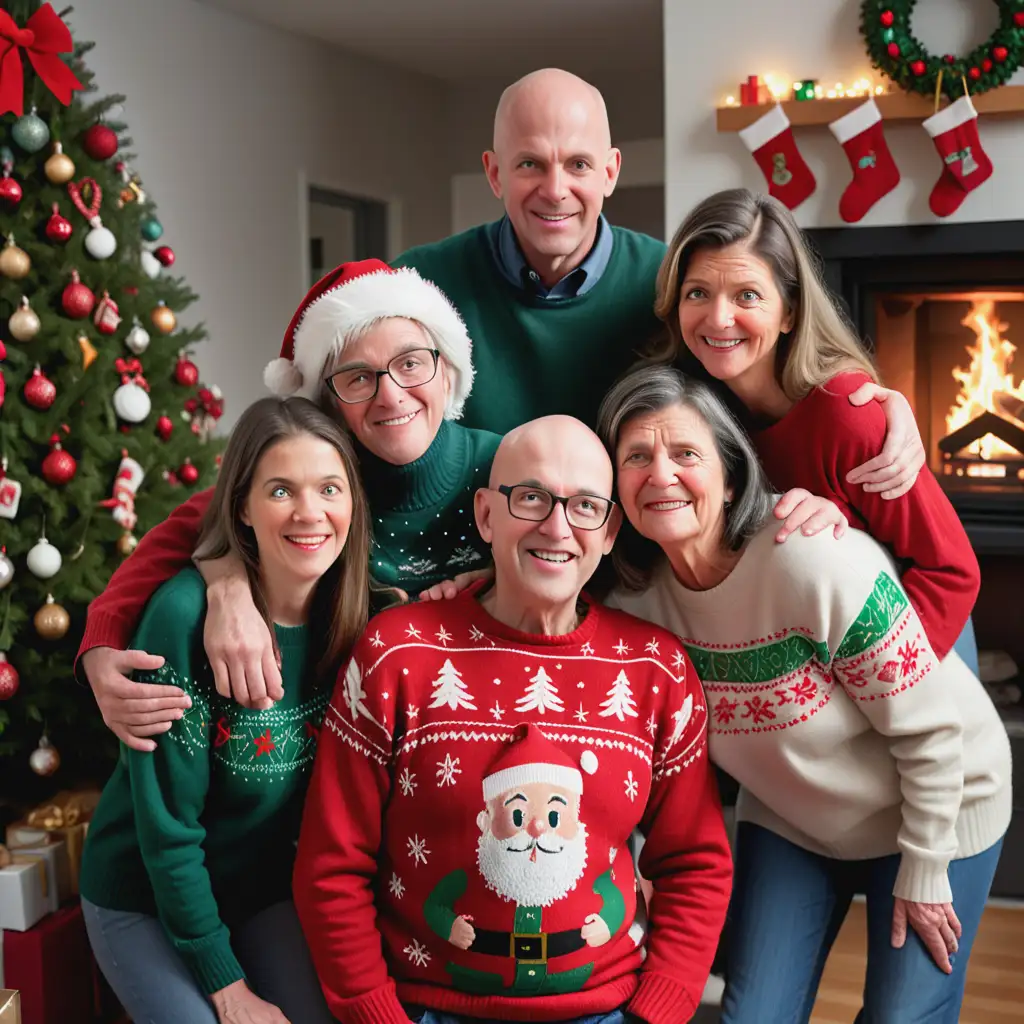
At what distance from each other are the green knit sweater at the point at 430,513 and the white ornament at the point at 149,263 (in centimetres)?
151

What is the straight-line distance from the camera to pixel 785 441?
5.63 feet

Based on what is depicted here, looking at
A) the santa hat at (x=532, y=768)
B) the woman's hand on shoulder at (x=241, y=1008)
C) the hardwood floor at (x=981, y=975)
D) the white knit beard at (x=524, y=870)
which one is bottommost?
the hardwood floor at (x=981, y=975)

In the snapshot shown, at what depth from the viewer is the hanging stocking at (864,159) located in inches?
127

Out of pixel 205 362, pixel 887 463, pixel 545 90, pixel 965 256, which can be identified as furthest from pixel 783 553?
pixel 205 362

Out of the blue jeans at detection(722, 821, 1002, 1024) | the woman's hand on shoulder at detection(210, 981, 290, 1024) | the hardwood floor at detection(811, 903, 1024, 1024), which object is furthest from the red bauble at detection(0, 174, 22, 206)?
the hardwood floor at detection(811, 903, 1024, 1024)

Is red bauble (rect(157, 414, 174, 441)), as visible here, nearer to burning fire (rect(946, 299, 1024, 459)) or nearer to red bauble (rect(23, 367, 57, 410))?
red bauble (rect(23, 367, 57, 410))

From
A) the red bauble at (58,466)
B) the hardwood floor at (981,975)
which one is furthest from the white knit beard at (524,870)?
the red bauble at (58,466)

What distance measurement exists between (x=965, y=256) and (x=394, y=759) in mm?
2640

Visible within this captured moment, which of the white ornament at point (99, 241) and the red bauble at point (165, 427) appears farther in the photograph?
the red bauble at point (165, 427)

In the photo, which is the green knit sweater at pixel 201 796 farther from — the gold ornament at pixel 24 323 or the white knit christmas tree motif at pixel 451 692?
the gold ornament at pixel 24 323

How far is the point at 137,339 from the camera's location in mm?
2832

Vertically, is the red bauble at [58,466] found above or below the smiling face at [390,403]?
below

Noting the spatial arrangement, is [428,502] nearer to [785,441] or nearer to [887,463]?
[785,441]

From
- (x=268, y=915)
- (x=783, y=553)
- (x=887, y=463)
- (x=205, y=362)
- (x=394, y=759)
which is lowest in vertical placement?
(x=268, y=915)
